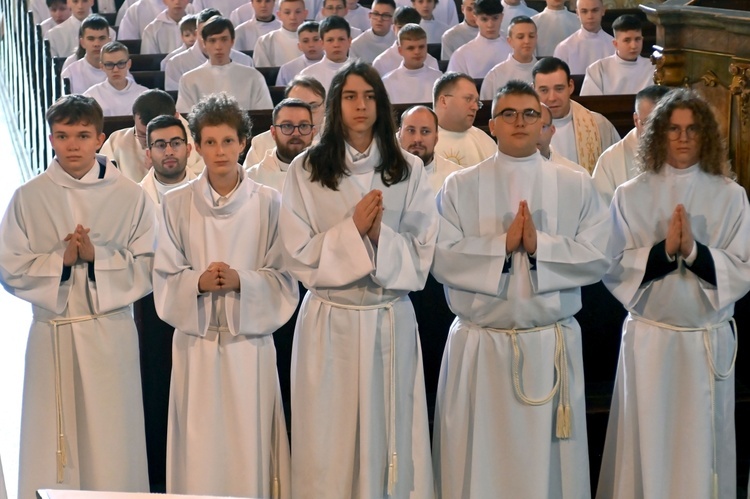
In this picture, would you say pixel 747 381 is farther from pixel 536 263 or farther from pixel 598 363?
pixel 536 263

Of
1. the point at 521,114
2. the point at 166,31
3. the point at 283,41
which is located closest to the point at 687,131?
the point at 521,114

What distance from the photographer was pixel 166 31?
12.4 meters

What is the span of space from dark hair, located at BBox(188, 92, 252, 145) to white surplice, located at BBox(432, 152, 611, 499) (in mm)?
906

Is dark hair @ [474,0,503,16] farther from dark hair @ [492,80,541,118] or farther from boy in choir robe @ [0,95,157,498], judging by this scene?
boy in choir robe @ [0,95,157,498]

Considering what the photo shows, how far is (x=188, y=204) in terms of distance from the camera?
5.10 metres

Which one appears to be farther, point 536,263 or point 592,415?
point 592,415

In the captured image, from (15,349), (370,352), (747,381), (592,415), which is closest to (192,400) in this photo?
(370,352)

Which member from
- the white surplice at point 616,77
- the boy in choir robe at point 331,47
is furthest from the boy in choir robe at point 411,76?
the white surplice at point 616,77

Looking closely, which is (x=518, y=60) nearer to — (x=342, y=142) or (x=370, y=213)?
(x=342, y=142)

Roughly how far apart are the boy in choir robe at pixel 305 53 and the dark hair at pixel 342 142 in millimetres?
5427

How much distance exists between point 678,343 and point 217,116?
6.94 feet

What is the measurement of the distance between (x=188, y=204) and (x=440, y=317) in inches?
61.6

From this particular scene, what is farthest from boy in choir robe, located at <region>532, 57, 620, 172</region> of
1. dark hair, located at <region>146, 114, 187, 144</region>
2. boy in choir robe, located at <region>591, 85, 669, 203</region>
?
dark hair, located at <region>146, 114, 187, 144</region>

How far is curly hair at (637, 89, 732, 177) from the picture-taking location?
5.11m
